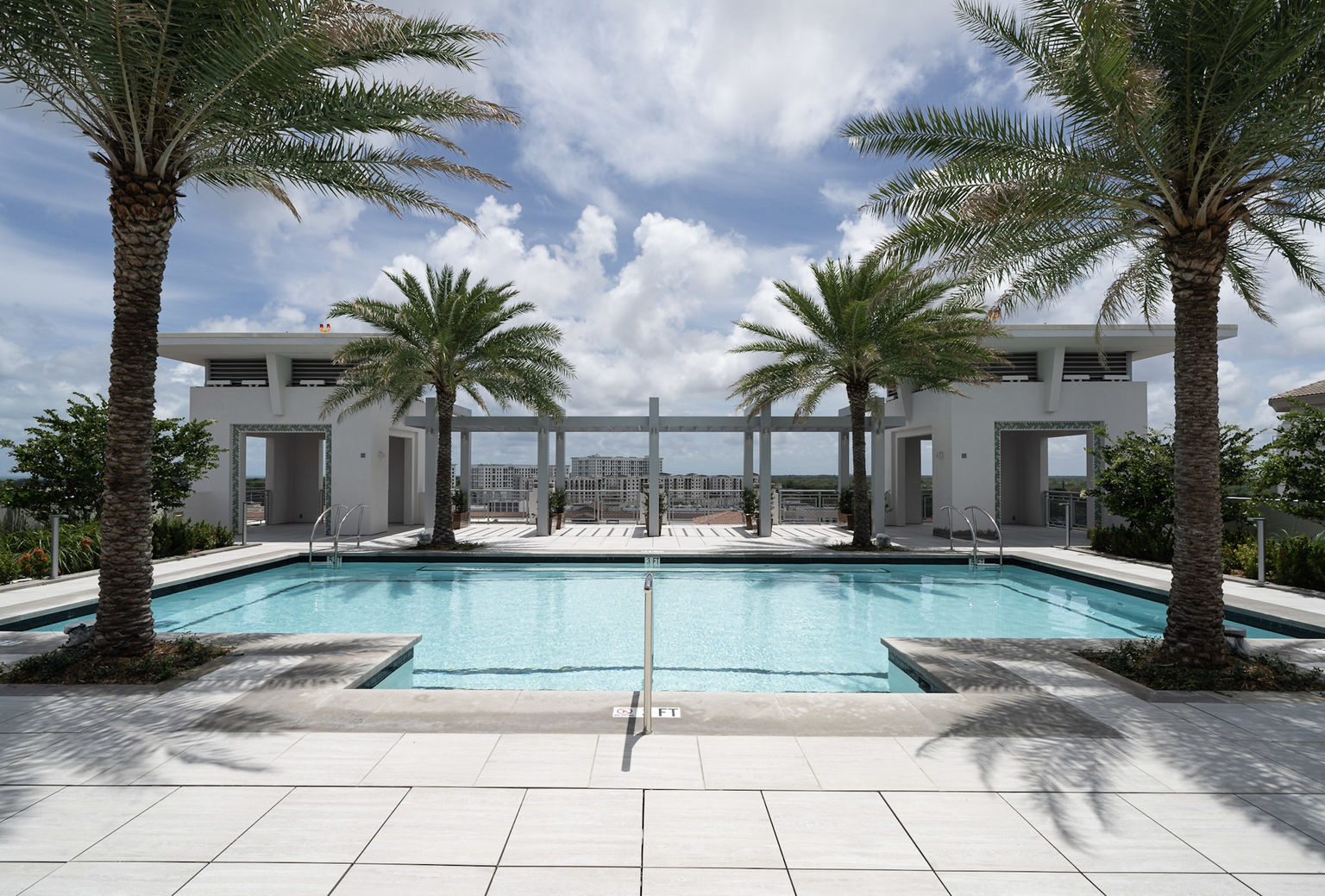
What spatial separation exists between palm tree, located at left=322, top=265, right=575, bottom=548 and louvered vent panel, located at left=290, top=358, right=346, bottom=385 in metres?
3.49

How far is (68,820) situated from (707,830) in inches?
116

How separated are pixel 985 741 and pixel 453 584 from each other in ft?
30.4

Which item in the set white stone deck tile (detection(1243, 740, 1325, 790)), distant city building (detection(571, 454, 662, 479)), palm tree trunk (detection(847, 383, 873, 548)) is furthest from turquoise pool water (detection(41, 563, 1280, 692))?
distant city building (detection(571, 454, 662, 479))

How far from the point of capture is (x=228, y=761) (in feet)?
12.9

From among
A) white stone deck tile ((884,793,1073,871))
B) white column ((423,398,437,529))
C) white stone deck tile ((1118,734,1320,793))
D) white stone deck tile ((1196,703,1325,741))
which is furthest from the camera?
white column ((423,398,437,529))

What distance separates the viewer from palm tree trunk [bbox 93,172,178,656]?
5.72 m

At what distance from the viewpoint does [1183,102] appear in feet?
18.4

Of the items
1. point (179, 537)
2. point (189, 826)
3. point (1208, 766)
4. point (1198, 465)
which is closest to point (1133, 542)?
point (1198, 465)

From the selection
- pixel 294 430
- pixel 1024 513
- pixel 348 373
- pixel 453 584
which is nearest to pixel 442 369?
pixel 348 373

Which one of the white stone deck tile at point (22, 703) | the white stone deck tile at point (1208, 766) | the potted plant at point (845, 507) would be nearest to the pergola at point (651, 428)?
the potted plant at point (845, 507)

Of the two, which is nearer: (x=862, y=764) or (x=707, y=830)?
(x=707, y=830)

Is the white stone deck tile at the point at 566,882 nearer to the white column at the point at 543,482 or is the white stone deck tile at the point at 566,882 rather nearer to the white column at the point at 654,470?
the white column at the point at 654,470

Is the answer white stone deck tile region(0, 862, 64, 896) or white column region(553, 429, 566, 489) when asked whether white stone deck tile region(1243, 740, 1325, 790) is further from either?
white column region(553, 429, 566, 489)

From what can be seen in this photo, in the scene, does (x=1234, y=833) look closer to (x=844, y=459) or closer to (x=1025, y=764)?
(x=1025, y=764)
